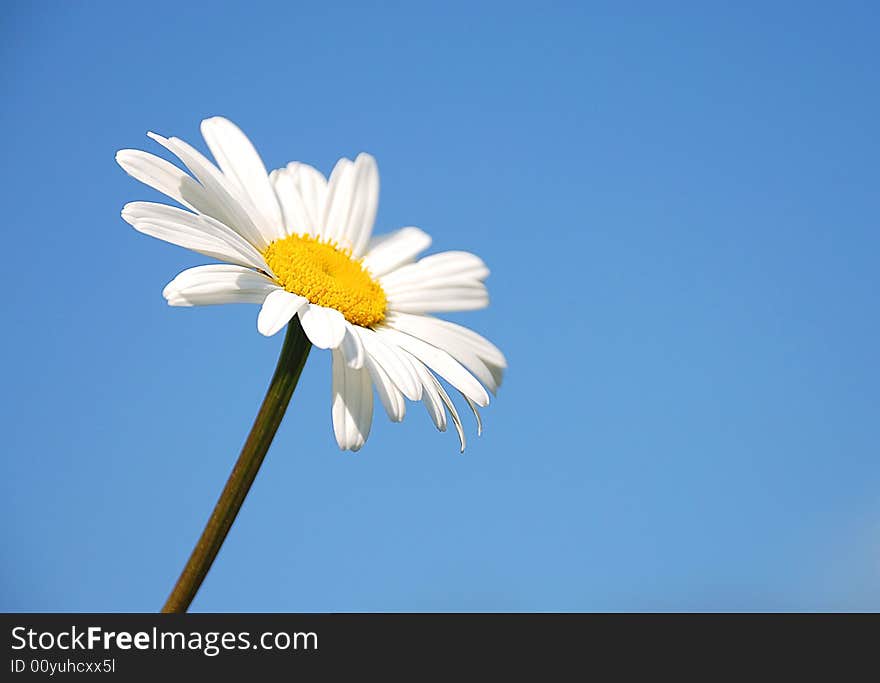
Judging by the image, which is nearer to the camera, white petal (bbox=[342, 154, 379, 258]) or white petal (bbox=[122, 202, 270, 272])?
white petal (bbox=[122, 202, 270, 272])

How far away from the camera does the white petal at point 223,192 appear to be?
1.77m

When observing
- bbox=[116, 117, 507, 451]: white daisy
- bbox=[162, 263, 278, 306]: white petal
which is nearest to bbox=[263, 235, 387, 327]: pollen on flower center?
bbox=[116, 117, 507, 451]: white daisy

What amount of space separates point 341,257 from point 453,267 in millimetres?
323

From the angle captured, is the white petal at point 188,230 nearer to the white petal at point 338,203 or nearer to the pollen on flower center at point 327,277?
the pollen on flower center at point 327,277

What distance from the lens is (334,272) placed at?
74.2 inches

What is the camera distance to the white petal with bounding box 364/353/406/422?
1.69 m

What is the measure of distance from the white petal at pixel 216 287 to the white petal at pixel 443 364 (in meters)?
0.31

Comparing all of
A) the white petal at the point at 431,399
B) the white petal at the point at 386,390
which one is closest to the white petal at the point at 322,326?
the white petal at the point at 386,390

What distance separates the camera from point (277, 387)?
5.08 ft

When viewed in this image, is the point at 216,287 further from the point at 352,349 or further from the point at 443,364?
the point at 443,364

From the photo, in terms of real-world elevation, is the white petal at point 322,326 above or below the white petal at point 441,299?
below

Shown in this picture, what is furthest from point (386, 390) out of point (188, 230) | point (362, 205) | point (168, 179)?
point (362, 205)

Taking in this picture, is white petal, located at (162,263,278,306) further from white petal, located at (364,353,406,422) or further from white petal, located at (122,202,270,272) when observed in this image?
white petal, located at (364,353,406,422)
